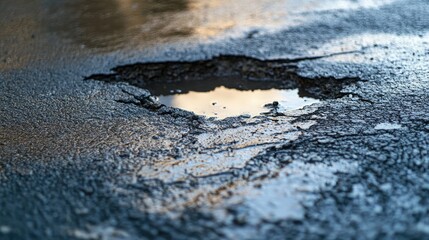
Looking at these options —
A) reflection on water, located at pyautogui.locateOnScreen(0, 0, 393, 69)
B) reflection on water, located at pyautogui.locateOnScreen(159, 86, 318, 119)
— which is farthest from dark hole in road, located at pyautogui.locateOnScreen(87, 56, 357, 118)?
reflection on water, located at pyautogui.locateOnScreen(0, 0, 393, 69)

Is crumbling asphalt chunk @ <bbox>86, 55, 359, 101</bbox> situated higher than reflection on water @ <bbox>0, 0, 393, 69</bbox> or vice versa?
reflection on water @ <bbox>0, 0, 393, 69</bbox>

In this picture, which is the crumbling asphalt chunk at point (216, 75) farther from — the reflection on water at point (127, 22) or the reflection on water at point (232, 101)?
the reflection on water at point (127, 22)

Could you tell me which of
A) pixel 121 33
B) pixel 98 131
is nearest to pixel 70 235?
pixel 98 131

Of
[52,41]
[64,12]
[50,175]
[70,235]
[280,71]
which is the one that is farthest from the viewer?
[64,12]

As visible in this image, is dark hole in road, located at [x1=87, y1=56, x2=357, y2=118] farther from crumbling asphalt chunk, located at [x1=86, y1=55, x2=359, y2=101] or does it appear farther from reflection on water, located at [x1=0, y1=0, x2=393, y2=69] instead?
reflection on water, located at [x1=0, y1=0, x2=393, y2=69]

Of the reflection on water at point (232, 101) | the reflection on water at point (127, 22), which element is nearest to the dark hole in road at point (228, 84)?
the reflection on water at point (232, 101)

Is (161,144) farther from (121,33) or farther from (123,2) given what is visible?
(123,2)
